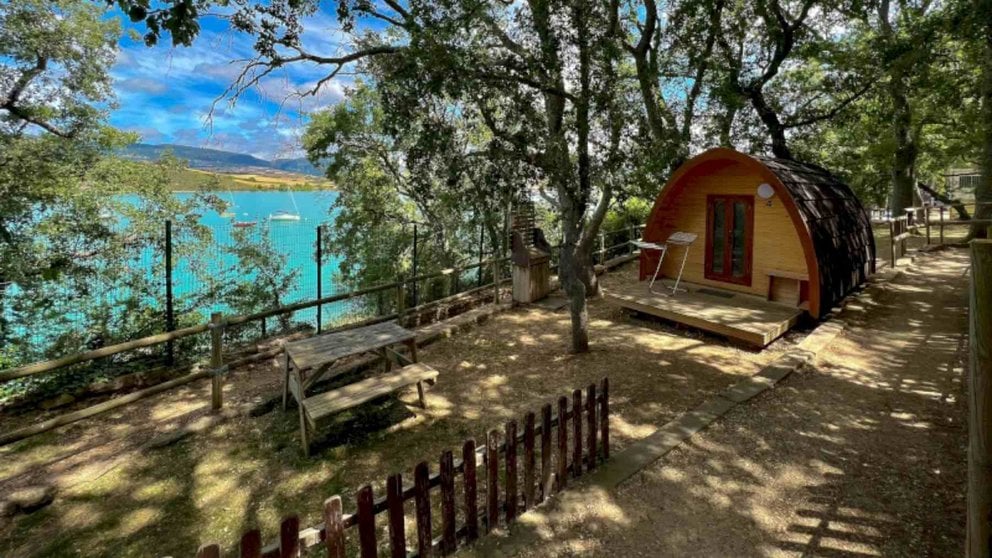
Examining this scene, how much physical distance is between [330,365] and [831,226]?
879 centimetres

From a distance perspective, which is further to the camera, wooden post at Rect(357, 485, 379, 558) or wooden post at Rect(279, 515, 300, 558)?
wooden post at Rect(357, 485, 379, 558)

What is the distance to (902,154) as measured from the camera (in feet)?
55.1

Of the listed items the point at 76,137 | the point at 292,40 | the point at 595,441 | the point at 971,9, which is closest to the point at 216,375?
the point at 595,441

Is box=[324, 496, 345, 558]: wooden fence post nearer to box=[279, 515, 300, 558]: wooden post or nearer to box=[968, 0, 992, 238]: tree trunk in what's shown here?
box=[279, 515, 300, 558]: wooden post

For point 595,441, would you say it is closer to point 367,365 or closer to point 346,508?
point 346,508

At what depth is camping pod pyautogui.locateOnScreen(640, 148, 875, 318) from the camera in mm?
7660

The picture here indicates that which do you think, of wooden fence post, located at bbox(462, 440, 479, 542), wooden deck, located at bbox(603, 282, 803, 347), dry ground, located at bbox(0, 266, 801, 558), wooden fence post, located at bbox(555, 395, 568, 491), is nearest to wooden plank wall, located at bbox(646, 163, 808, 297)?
wooden deck, located at bbox(603, 282, 803, 347)

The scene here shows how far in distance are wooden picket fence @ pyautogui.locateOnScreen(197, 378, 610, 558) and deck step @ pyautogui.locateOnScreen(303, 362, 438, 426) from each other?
1.23 m

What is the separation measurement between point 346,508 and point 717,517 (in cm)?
277

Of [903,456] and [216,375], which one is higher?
[216,375]

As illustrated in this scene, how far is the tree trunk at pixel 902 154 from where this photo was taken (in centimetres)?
1370

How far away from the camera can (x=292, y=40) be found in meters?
6.82

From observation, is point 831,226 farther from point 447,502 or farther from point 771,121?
point 447,502

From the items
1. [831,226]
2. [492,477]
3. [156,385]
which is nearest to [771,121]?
[831,226]
